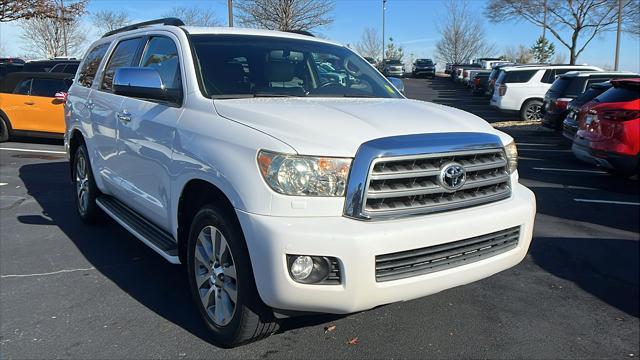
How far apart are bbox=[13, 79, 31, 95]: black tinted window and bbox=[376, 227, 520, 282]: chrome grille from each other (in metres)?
11.7

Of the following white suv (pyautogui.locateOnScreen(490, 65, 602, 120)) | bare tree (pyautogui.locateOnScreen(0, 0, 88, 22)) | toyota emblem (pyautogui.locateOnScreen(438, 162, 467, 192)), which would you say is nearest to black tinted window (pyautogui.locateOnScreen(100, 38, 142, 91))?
toyota emblem (pyautogui.locateOnScreen(438, 162, 467, 192))

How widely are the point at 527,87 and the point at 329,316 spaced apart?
1558 cm

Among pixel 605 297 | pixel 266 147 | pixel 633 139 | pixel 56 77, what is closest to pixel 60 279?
pixel 266 147

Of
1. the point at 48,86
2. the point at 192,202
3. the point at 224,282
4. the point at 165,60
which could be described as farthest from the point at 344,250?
the point at 48,86

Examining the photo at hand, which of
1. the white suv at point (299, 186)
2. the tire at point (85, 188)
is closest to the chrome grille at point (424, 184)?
the white suv at point (299, 186)

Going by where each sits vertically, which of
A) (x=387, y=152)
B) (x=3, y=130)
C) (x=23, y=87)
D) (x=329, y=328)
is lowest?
(x=329, y=328)

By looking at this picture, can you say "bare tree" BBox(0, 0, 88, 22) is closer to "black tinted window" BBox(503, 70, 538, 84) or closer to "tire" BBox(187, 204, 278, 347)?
"black tinted window" BBox(503, 70, 538, 84)

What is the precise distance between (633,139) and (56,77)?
1109 cm

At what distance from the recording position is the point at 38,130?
1215cm

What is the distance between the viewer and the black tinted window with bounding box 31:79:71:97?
11938 mm

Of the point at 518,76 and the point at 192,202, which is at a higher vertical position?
the point at 518,76

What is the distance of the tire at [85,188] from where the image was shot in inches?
217

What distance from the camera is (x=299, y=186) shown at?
2756 millimetres

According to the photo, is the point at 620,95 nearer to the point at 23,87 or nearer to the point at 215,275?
the point at 215,275
